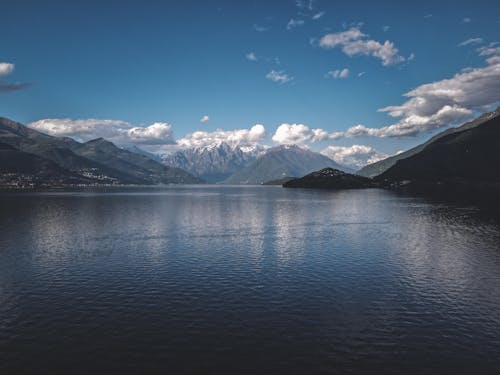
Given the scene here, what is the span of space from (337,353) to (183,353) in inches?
685

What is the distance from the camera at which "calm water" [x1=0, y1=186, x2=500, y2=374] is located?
116 ft

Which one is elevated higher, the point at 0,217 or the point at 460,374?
the point at 0,217

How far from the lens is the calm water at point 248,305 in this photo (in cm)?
3528

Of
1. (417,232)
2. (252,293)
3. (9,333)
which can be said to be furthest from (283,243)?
(9,333)

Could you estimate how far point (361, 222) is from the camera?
14238cm

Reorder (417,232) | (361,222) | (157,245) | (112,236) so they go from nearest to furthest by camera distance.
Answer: (157,245) < (112,236) < (417,232) < (361,222)

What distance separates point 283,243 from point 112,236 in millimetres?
56489

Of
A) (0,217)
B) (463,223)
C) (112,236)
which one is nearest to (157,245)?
(112,236)

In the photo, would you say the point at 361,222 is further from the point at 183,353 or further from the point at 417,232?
the point at 183,353

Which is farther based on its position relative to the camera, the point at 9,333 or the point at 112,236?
the point at 112,236

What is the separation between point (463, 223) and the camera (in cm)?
13338

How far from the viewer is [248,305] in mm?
49875

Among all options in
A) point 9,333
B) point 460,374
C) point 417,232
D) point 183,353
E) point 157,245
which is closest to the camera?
point 460,374

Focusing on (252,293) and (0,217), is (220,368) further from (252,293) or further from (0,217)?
(0,217)
